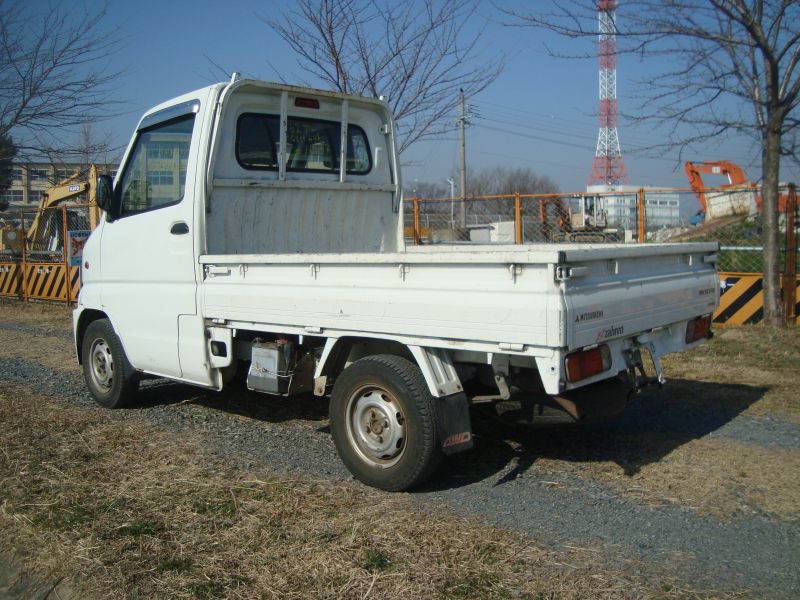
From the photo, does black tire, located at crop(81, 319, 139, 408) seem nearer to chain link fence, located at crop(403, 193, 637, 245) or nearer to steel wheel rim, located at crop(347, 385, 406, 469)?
steel wheel rim, located at crop(347, 385, 406, 469)

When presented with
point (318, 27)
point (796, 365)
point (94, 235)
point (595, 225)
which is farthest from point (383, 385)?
point (595, 225)

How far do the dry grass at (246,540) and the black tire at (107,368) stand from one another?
1.44m

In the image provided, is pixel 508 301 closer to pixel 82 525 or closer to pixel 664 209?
pixel 82 525

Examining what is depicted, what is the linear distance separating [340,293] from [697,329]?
257 cm

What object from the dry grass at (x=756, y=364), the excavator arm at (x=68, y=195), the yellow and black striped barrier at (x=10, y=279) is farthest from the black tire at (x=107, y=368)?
the yellow and black striped barrier at (x=10, y=279)

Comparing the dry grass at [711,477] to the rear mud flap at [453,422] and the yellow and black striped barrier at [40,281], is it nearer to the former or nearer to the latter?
the rear mud flap at [453,422]

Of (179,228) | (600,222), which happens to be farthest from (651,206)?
(179,228)

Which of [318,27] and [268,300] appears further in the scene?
[318,27]

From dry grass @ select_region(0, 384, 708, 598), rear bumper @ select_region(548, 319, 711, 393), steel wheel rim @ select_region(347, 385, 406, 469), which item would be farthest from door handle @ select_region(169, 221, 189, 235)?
rear bumper @ select_region(548, 319, 711, 393)

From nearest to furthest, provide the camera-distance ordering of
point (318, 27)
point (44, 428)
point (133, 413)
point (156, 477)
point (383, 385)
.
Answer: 1. point (383, 385)
2. point (156, 477)
3. point (44, 428)
4. point (133, 413)
5. point (318, 27)

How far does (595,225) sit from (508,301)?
10.6 meters

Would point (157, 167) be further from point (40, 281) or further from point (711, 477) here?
point (40, 281)

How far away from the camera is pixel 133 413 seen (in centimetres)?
682

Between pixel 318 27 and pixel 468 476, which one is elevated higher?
pixel 318 27
